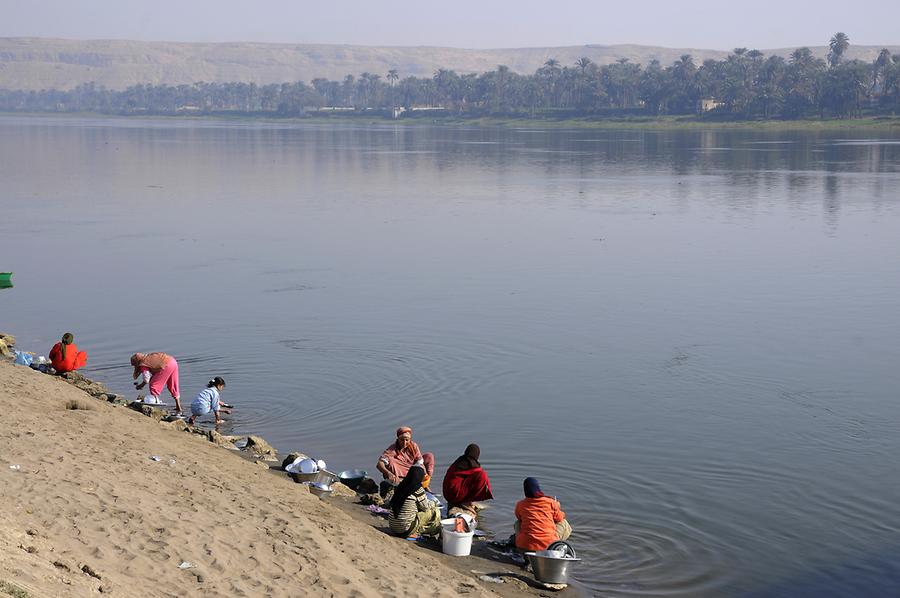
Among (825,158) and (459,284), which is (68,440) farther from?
(825,158)

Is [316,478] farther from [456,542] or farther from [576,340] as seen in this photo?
[576,340]

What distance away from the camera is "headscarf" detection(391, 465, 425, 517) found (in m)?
12.3

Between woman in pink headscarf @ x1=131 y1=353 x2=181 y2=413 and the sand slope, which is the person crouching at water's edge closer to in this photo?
woman in pink headscarf @ x1=131 y1=353 x2=181 y2=413

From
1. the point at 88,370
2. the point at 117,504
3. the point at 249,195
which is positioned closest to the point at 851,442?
the point at 117,504

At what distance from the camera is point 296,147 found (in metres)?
110

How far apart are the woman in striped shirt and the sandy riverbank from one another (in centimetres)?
23

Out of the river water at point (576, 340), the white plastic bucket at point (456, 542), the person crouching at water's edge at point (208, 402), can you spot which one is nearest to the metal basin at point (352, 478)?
the river water at point (576, 340)

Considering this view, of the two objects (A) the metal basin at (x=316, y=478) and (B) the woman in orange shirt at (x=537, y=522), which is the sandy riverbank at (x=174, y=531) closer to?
(A) the metal basin at (x=316, y=478)

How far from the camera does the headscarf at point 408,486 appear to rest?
12328 mm

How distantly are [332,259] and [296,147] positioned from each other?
77.7 metres

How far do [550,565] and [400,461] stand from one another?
3282 millimetres

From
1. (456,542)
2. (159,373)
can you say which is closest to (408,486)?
(456,542)

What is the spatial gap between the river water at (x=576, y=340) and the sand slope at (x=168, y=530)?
2.32 meters

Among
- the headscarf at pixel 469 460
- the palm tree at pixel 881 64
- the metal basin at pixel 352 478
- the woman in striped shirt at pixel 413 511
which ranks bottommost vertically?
the metal basin at pixel 352 478
